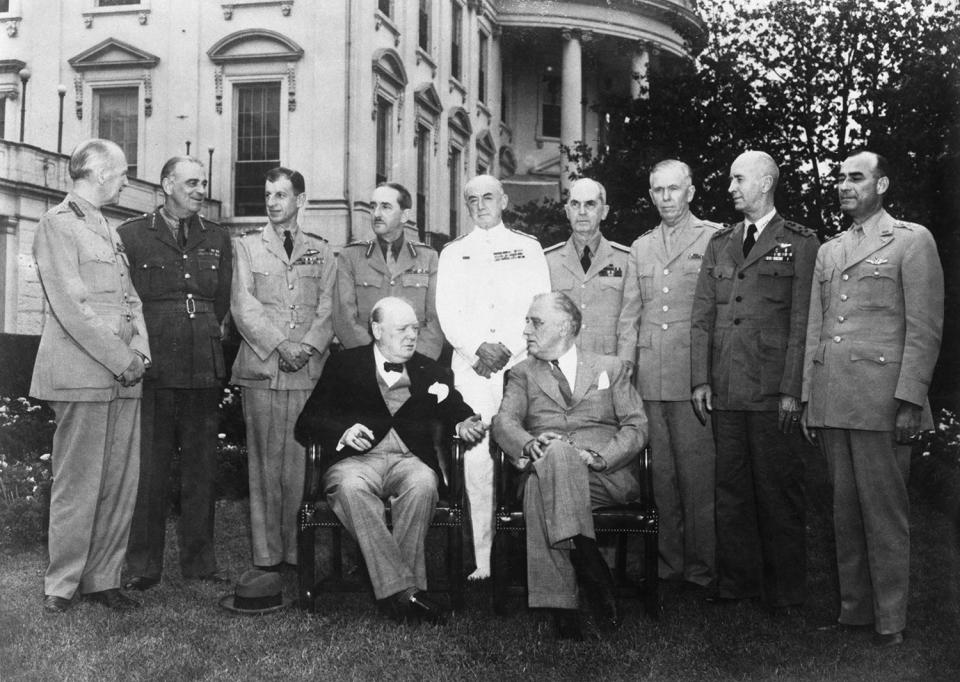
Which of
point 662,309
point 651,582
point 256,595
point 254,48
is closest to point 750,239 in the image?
point 662,309

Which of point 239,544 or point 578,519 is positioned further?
point 239,544

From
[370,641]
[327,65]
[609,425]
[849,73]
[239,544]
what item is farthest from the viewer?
[327,65]

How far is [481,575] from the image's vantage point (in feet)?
15.2

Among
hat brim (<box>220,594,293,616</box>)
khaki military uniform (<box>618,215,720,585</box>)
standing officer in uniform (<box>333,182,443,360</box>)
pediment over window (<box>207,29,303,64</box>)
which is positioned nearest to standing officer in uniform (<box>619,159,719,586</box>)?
khaki military uniform (<box>618,215,720,585</box>)

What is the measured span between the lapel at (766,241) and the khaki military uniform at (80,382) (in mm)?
2792

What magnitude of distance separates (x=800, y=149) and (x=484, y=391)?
17.1ft

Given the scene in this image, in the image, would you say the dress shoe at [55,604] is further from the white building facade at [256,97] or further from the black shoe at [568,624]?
the white building facade at [256,97]

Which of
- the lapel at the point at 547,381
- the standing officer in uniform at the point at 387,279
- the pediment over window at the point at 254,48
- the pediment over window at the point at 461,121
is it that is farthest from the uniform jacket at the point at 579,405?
the pediment over window at the point at 461,121

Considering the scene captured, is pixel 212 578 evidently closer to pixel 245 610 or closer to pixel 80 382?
pixel 245 610

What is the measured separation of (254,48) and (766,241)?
29.9 ft

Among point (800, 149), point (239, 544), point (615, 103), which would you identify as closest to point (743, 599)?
point (239, 544)

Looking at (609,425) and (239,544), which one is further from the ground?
(609,425)

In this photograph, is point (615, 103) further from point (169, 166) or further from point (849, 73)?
point (169, 166)

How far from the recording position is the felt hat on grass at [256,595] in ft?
13.3
